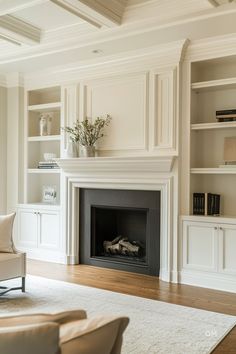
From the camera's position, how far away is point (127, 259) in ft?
16.1

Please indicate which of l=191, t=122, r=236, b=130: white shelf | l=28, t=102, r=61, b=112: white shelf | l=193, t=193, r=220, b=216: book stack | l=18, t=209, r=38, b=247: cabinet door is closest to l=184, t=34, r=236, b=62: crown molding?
l=191, t=122, r=236, b=130: white shelf

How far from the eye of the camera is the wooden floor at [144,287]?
11.8 feet

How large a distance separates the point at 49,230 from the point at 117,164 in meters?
1.56

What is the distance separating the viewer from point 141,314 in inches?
129

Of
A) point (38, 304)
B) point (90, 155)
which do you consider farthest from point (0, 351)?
point (90, 155)

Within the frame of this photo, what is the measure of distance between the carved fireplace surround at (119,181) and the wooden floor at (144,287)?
0.94ft

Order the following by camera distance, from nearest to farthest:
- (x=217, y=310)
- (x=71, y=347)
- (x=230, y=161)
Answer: (x=71, y=347) < (x=217, y=310) < (x=230, y=161)

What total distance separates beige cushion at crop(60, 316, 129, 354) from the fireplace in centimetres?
346

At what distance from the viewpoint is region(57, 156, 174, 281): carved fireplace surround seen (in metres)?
4.43

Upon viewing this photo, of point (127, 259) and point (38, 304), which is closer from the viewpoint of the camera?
point (38, 304)

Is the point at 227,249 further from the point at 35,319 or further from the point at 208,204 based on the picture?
the point at 35,319

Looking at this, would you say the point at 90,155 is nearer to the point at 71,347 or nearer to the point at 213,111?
the point at 213,111

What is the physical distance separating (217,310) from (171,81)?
99.5 inches

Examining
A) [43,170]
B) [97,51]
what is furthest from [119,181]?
[97,51]
